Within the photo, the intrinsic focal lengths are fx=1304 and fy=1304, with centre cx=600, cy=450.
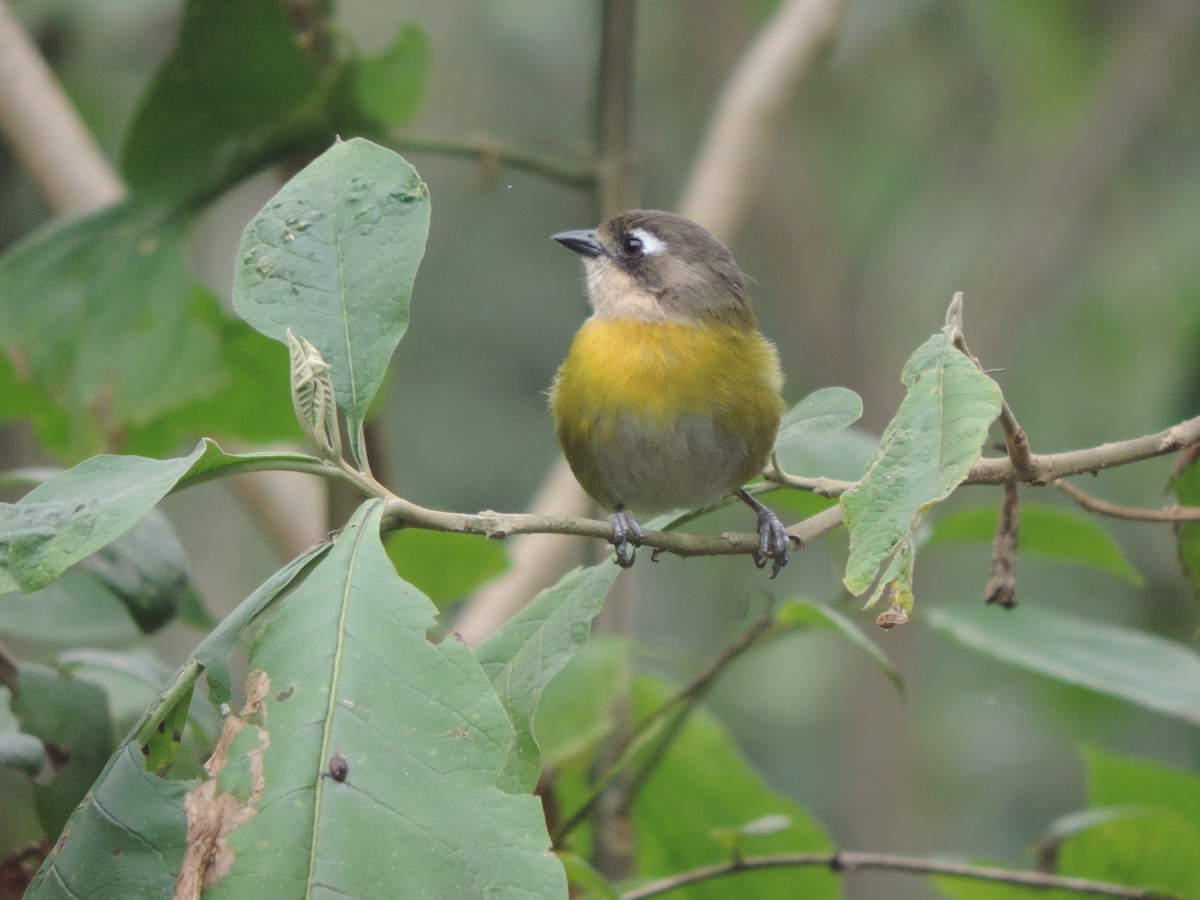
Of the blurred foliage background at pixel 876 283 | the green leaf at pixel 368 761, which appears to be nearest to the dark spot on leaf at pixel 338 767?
the green leaf at pixel 368 761

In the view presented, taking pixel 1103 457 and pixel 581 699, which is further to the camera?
pixel 581 699

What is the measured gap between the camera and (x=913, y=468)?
4.50ft

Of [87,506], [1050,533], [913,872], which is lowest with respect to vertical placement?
[913,872]

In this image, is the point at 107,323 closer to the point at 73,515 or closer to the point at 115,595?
the point at 115,595

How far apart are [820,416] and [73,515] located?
43.7 inches

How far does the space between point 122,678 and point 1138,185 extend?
6456mm

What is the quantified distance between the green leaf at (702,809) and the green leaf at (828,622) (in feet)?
2.08

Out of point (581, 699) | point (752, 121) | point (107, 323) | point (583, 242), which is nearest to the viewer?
Result: point (581, 699)

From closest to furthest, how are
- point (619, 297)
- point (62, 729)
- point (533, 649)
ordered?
1. point (533, 649)
2. point (62, 729)
3. point (619, 297)

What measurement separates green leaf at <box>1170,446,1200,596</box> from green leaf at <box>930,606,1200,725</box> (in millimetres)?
242

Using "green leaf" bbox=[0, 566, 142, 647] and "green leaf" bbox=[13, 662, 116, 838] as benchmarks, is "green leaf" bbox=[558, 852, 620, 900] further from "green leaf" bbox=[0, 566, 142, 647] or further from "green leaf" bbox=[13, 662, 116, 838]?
"green leaf" bbox=[0, 566, 142, 647]

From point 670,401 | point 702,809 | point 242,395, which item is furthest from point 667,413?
point 242,395

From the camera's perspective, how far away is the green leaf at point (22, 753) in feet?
5.94

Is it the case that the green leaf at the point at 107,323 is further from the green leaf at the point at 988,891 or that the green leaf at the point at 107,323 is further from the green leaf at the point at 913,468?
the green leaf at the point at 913,468
